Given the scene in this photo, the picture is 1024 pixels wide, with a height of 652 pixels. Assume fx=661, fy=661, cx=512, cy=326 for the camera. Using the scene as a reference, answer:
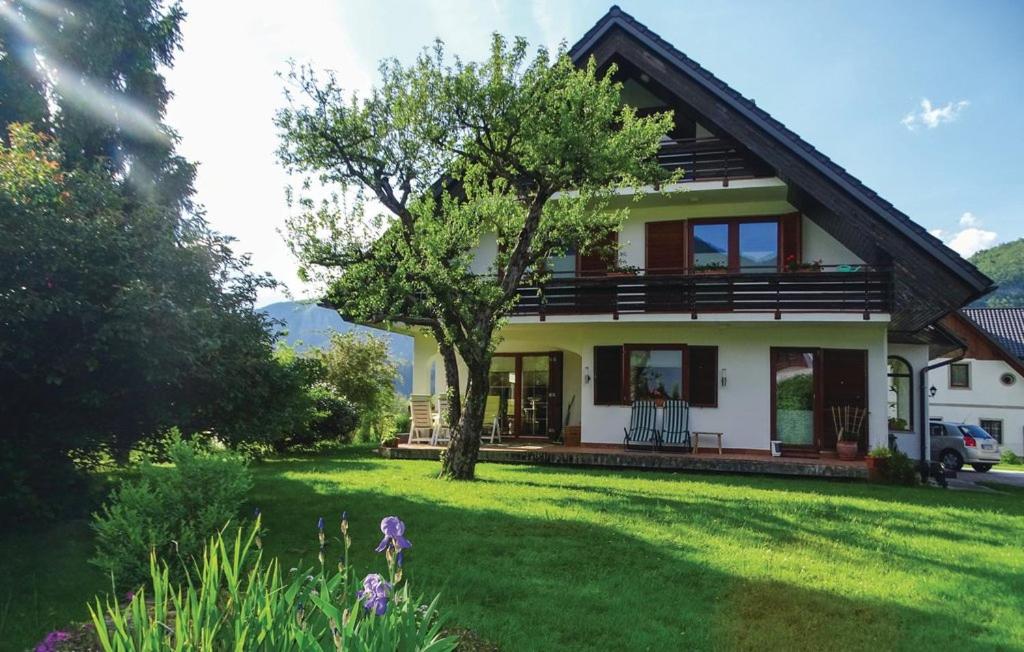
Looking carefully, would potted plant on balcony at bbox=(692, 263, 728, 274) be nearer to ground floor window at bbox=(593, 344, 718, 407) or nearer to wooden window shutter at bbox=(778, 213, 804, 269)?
wooden window shutter at bbox=(778, 213, 804, 269)

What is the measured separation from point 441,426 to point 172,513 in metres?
10.0

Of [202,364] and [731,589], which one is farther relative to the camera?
[202,364]

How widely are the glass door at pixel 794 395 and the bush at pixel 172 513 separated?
11428mm

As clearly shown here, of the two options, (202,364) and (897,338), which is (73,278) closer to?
(202,364)

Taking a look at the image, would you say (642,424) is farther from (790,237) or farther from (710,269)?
(790,237)

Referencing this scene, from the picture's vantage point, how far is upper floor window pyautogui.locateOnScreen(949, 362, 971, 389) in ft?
110

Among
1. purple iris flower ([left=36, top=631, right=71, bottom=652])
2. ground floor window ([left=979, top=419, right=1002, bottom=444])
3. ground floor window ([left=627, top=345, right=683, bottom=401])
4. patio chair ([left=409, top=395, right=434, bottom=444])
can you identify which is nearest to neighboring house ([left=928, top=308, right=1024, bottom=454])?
ground floor window ([left=979, top=419, right=1002, bottom=444])

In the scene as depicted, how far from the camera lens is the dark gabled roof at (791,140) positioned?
11398mm

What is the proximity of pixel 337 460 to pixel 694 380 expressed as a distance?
7.44 metres

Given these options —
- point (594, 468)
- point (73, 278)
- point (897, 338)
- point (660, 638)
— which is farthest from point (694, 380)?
point (73, 278)

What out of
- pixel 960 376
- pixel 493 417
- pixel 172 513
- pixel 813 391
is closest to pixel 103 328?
pixel 172 513

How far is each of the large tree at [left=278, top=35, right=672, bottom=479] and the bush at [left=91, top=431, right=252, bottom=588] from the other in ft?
17.0

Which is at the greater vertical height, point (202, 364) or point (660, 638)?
point (202, 364)

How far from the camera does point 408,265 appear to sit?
9336 millimetres
